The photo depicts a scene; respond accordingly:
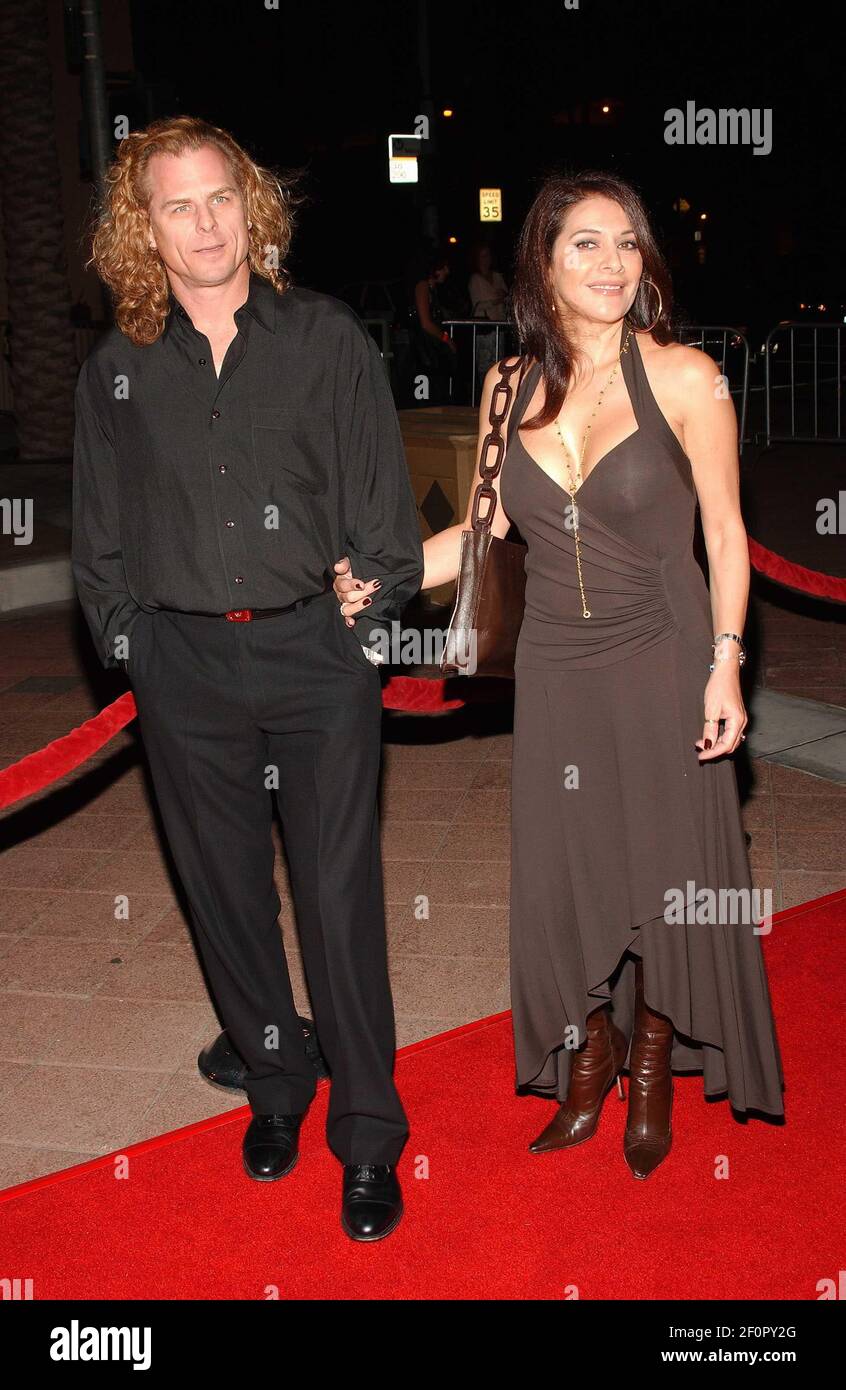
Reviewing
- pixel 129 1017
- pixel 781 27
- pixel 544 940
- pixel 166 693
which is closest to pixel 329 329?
pixel 166 693

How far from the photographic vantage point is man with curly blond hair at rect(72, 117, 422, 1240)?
2.62 metres

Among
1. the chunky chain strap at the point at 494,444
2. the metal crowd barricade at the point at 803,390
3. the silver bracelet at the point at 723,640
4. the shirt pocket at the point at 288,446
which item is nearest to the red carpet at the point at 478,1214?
the silver bracelet at the point at 723,640

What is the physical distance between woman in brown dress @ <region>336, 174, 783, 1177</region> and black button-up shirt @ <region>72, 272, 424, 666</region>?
0.15 m

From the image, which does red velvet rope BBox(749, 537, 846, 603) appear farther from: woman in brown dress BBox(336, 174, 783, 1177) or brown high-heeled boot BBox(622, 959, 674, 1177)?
brown high-heeled boot BBox(622, 959, 674, 1177)

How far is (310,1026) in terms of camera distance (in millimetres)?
3650

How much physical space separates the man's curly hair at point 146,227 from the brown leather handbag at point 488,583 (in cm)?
55

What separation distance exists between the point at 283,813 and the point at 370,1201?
2.80ft

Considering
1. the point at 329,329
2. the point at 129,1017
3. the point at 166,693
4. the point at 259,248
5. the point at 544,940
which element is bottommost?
the point at 129,1017

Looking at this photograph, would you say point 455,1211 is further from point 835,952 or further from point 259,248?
point 259,248

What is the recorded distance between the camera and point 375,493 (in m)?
2.73

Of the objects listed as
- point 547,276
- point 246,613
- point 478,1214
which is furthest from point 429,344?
point 478,1214

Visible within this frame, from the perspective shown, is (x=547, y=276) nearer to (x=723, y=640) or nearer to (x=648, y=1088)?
(x=723, y=640)

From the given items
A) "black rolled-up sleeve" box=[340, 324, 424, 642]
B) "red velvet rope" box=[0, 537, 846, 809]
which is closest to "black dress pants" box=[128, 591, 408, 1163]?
"black rolled-up sleeve" box=[340, 324, 424, 642]

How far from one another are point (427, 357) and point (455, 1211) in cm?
1114
